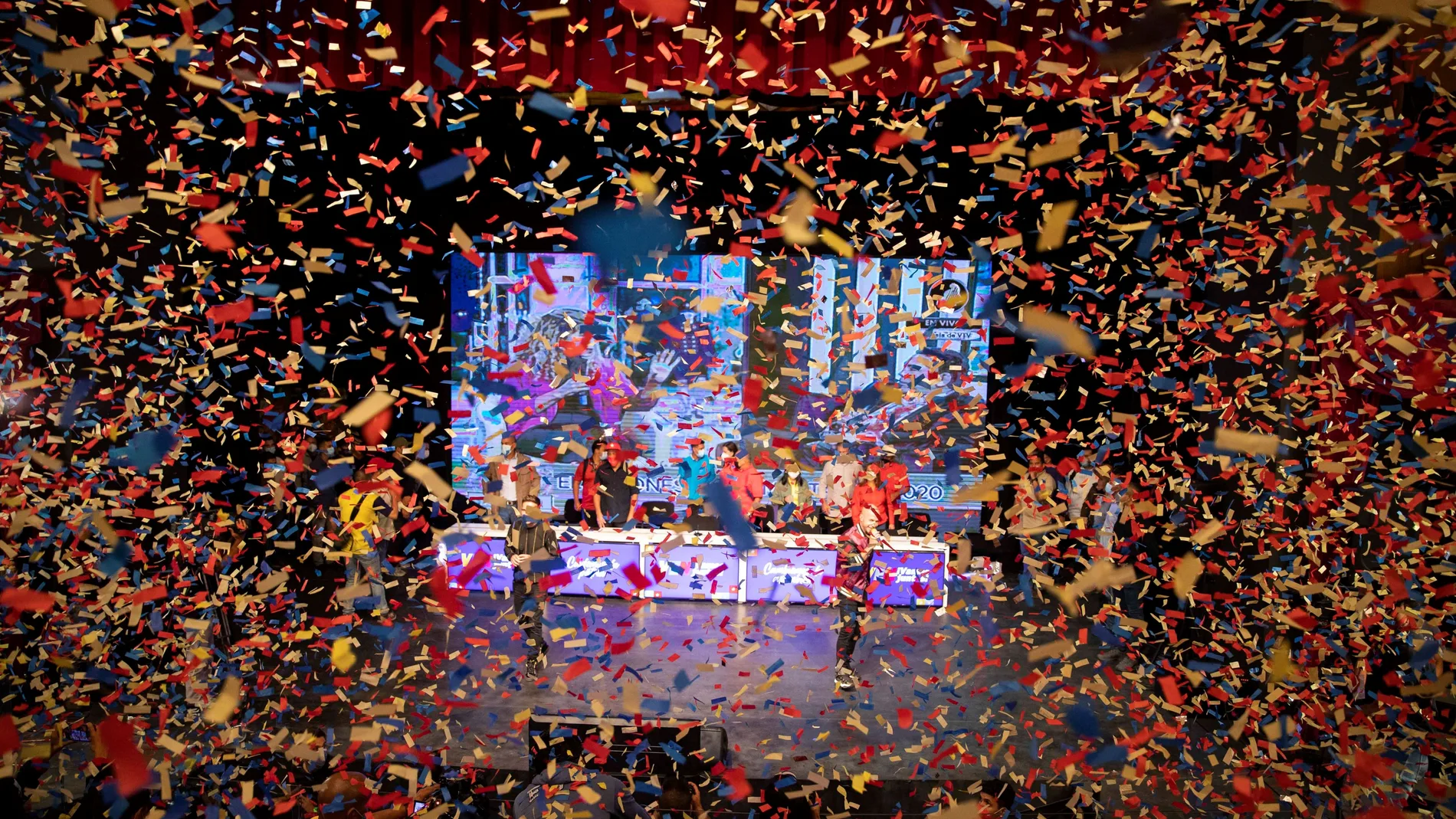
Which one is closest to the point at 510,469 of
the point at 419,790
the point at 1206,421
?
the point at 419,790

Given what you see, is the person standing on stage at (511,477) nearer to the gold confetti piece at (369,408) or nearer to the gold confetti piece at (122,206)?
the gold confetti piece at (369,408)

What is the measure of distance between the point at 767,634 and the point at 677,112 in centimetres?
359

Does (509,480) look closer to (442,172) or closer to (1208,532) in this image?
(442,172)

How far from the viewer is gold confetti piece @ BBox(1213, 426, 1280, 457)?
397cm

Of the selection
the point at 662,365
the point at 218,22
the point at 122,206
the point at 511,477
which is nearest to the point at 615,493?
the point at 511,477

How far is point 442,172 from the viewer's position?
246 inches

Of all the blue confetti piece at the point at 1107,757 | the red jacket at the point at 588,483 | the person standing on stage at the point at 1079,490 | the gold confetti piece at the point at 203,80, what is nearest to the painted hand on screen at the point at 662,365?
the red jacket at the point at 588,483

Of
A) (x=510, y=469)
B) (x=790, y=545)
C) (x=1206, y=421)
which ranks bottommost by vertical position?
(x=790, y=545)

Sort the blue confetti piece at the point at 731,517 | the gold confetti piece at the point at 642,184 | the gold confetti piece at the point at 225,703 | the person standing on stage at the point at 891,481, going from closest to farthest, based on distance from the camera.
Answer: the gold confetti piece at the point at 225,703 < the person standing on stage at the point at 891,481 < the gold confetti piece at the point at 642,184 < the blue confetti piece at the point at 731,517

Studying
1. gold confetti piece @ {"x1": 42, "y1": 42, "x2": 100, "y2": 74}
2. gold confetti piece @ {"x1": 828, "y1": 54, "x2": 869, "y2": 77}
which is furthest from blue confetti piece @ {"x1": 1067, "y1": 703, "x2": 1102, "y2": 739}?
gold confetti piece @ {"x1": 42, "y1": 42, "x2": 100, "y2": 74}

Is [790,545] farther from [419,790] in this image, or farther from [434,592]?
[419,790]

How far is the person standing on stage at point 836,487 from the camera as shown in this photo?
634cm

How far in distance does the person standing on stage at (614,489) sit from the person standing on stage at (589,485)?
35 millimetres

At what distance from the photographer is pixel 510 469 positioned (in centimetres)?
601
